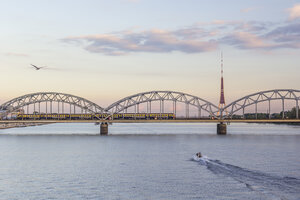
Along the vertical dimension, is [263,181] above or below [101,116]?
below

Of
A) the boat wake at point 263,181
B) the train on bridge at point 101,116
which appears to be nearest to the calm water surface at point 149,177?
the boat wake at point 263,181

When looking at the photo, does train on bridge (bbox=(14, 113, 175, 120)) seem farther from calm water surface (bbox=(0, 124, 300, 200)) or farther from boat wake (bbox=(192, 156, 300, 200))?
boat wake (bbox=(192, 156, 300, 200))

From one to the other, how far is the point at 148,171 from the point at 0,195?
20829mm

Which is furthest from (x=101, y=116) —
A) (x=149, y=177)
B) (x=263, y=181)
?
(x=263, y=181)

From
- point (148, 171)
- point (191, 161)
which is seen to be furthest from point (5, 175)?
point (191, 161)

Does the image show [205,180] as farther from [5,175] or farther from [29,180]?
[5,175]

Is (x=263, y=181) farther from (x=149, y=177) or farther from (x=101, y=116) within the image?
(x=101, y=116)

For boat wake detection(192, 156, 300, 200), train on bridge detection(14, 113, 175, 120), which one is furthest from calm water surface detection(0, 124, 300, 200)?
train on bridge detection(14, 113, 175, 120)

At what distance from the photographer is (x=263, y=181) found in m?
49.4

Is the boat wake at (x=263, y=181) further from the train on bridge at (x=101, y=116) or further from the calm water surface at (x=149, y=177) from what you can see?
the train on bridge at (x=101, y=116)

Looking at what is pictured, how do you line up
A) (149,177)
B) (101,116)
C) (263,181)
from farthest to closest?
(101,116) → (149,177) → (263,181)

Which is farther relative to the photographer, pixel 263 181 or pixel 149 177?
pixel 149 177

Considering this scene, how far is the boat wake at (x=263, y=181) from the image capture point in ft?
141

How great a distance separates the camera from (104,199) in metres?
41.7
